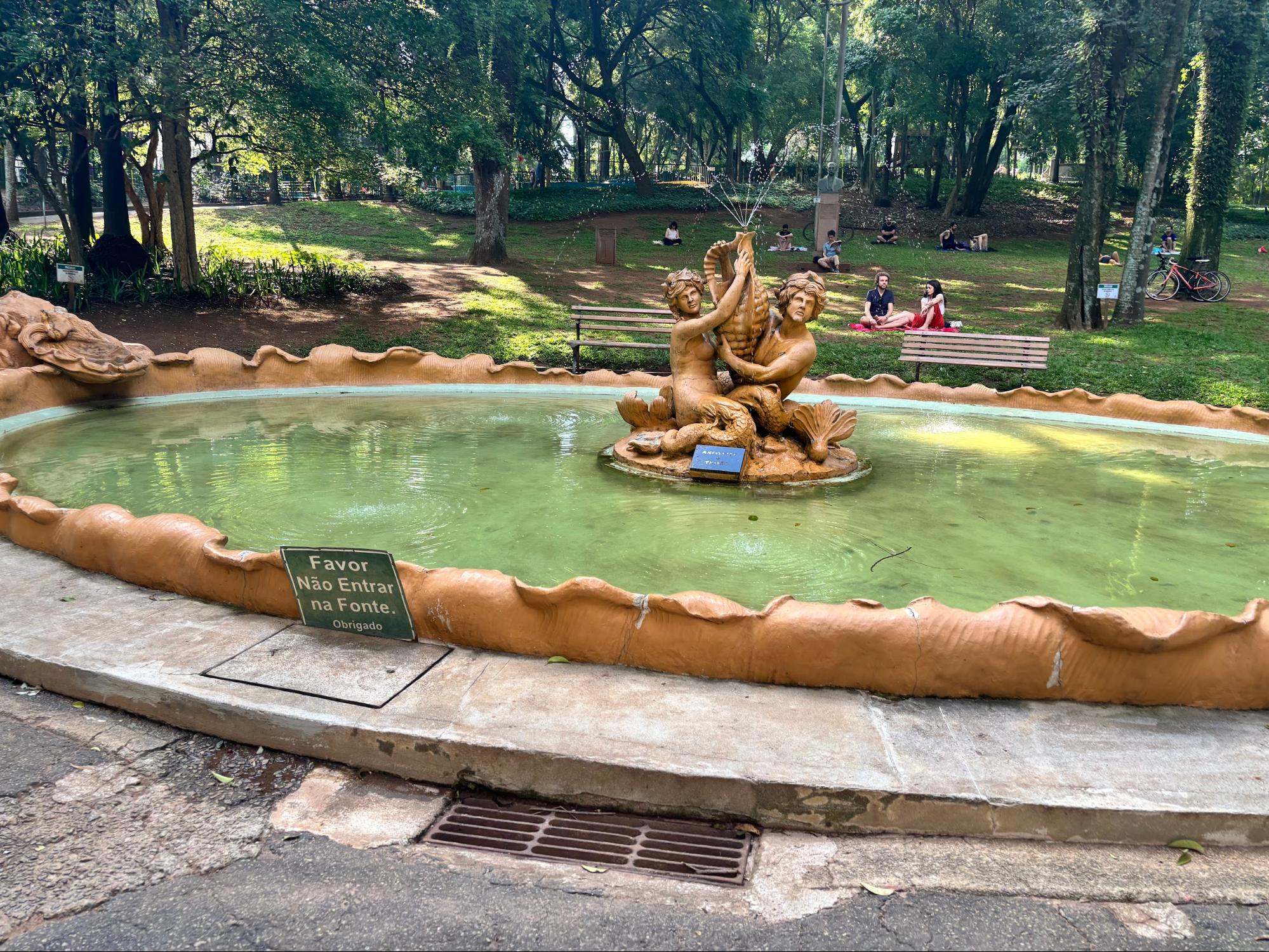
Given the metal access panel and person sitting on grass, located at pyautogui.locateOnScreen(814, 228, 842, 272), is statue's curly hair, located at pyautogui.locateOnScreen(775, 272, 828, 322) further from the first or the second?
person sitting on grass, located at pyautogui.locateOnScreen(814, 228, 842, 272)

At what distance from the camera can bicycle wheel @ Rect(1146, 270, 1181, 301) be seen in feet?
65.6

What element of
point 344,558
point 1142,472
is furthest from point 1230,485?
point 344,558

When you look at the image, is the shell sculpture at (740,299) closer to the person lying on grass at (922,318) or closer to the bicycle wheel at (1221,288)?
the person lying on grass at (922,318)

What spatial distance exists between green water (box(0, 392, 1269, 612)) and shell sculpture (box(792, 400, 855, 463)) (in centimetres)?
45

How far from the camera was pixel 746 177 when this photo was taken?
4919cm

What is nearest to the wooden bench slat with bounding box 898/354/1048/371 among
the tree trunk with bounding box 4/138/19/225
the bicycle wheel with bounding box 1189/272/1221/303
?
the bicycle wheel with bounding box 1189/272/1221/303

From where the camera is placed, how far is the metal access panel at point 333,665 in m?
3.93

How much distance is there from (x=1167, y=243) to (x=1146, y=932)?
29.5 metres

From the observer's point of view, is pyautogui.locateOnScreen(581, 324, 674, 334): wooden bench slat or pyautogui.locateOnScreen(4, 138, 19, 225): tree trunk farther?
pyautogui.locateOnScreen(4, 138, 19, 225): tree trunk

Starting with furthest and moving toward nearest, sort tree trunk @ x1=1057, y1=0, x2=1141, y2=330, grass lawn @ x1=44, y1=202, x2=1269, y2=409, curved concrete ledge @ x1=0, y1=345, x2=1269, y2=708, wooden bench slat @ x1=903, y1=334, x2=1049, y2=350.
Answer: tree trunk @ x1=1057, y1=0, x2=1141, y2=330 < grass lawn @ x1=44, y1=202, x2=1269, y2=409 < wooden bench slat @ x1=903, y1=334, x2=1049, y2=350 < curved concrete ledge @ x1=0, y1=345, x2=1269, y2=708

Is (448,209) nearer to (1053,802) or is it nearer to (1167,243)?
(1167,243)

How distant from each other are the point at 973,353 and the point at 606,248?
47.2 ft

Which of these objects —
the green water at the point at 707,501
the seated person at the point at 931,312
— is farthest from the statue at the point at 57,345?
the seated person at the point at 931,312

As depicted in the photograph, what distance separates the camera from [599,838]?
3.31 meters
